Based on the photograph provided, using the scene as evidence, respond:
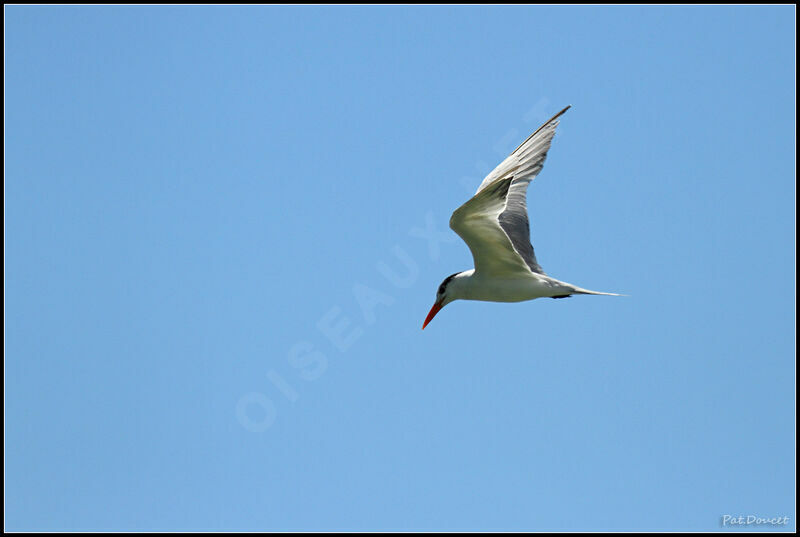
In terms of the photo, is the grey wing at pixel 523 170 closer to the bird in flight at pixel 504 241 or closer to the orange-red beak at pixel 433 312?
the bird in flight at pixel 504 241

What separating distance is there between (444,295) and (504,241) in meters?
1.87

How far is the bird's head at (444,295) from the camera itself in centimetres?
1261

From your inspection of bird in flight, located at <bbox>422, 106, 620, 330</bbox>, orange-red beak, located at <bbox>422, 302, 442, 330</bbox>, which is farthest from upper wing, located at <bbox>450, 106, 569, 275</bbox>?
orange-red beak, located at <bbox>422, 302, 442, 330</bbox>

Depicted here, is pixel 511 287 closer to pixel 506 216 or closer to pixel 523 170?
pixel 506 216

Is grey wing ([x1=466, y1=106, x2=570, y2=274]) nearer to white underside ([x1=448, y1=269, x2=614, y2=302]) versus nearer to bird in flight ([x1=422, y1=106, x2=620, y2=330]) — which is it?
bird in flight ([x1=422, y1=106, x2=620, y2=330])

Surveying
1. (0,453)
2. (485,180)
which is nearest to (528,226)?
(485,180)

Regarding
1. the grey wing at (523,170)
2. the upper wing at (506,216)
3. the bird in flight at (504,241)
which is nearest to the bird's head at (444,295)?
the bird in flight at (504,241)

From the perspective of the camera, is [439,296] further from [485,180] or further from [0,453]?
[0,453]

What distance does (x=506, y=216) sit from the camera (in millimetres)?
13109

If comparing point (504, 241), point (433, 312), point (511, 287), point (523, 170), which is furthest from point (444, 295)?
point (523, 170)

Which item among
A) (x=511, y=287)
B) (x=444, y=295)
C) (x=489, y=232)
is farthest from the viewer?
(x=444, y=295)

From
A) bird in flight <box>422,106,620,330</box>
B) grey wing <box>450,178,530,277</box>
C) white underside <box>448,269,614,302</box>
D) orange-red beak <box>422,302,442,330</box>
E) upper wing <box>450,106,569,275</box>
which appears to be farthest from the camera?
orange-red beak <box>422,302,442,330</box>

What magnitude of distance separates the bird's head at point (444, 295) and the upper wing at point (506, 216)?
→ 2.00 ft

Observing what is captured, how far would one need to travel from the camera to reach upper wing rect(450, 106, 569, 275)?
423 inches
